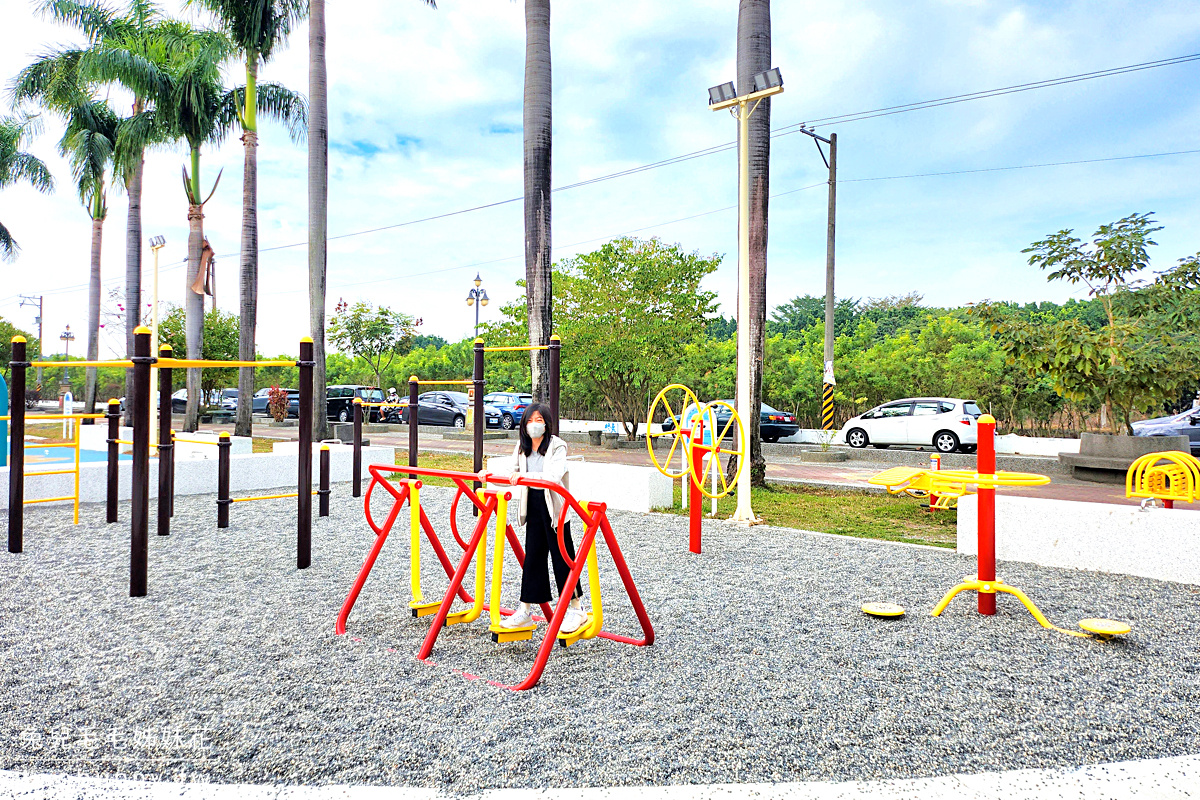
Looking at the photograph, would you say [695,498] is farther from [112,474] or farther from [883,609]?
[112,474]

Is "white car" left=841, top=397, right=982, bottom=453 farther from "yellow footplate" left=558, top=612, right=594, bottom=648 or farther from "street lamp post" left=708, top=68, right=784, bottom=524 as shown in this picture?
"yellow footplate" left=558, top=612, right=594, bottom=648

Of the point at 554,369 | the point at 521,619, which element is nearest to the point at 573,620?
the point at 521,619

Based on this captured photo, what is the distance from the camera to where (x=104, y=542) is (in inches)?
306

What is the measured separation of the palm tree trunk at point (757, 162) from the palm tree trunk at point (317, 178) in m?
9.11

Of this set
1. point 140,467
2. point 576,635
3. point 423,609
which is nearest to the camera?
point 576,635

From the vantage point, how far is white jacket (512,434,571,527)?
463cm

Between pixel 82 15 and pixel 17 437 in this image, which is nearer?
pixel 17 437

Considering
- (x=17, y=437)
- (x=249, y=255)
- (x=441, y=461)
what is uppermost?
(x=249, y=255)

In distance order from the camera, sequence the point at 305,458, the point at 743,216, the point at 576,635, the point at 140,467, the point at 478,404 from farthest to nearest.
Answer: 1. the point at 478,404
2. the point at 743,216
3. the point at 305,458
4. the point at 140,467
5. the point at 576,635

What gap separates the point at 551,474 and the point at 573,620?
85cm

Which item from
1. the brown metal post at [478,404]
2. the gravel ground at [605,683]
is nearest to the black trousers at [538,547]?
the gravel ground at [605,683]

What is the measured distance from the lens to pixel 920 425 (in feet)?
65.5

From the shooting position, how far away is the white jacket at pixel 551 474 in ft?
15.2

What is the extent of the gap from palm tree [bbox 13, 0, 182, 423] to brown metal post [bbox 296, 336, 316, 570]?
1163 cm
